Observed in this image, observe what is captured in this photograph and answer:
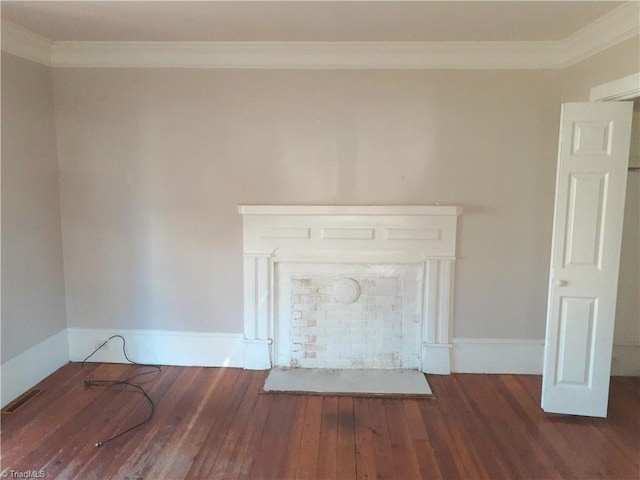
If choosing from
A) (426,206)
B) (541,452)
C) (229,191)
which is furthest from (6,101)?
(541,452)

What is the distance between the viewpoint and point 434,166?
10.7 feet

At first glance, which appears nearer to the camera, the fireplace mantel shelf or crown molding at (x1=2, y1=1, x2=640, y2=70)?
crown molding at (x1=2, y1=1, x2=640, y2=70)

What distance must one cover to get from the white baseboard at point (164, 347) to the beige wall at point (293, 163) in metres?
0.27

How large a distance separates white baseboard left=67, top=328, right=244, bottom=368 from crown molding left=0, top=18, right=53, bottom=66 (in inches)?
83.4

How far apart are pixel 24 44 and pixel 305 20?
1.98 metres

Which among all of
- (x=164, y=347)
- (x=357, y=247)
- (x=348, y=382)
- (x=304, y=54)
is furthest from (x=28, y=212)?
(x=348, y=382)

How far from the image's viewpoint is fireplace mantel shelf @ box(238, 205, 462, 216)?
321 cm

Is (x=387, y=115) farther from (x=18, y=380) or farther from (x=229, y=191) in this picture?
(x=18, y=380)

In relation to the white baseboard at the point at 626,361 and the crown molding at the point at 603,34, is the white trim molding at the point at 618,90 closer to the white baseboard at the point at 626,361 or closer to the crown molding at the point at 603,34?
the crown molding at the point at 603,34

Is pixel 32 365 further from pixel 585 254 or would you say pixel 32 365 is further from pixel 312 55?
pixel 585 254

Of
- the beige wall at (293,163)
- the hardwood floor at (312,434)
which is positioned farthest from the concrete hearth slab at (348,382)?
the beige wall at (293,163)

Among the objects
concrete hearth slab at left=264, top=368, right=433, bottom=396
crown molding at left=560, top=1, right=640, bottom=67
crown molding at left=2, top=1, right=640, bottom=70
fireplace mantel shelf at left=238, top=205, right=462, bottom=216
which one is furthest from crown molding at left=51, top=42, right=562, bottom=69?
concrete hearth slab at left=264, top=368, right=433, bottom=396

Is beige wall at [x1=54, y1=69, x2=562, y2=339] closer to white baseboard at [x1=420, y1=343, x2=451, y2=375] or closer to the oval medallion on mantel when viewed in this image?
white baseboard at [x1=420, y1=343, x2=451, y2=375]

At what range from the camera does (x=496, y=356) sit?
11.2ft
